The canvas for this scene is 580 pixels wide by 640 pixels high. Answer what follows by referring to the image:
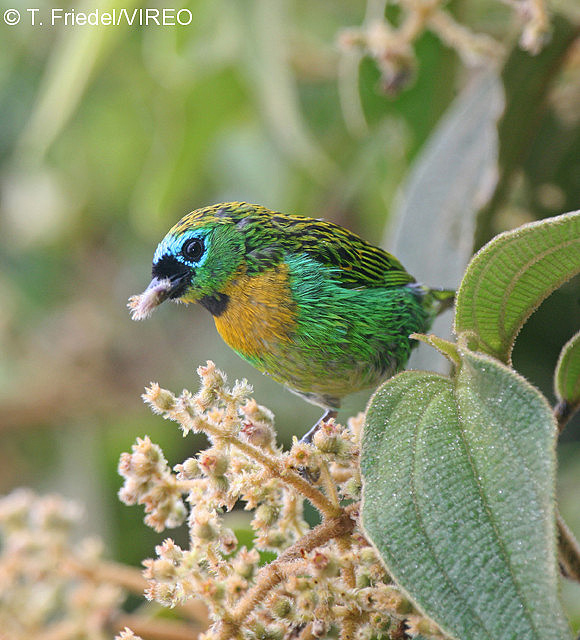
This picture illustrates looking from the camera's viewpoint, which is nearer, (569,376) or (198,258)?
(569,376)

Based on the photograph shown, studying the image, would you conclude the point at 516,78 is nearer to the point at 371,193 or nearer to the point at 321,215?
the point at 371,193

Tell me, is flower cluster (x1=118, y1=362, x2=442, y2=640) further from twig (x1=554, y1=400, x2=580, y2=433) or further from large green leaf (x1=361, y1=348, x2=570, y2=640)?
twig (x1=554, y1=400, x2=580, y2=433)

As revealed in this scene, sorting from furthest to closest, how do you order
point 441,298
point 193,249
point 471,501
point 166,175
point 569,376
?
point 166,175 < point 441,298 < point 193,249 < point 569,376 < point 471,501

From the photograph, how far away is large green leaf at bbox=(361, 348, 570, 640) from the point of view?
81cm

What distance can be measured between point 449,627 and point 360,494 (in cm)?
22

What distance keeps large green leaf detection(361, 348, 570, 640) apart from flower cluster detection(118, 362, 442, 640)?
0.27 ft

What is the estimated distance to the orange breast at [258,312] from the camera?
1.46 meters

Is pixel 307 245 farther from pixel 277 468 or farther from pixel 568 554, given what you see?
pixel 568 554

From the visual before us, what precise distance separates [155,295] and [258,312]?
220 mm

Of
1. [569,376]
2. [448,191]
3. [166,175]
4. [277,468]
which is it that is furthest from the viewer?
[166,175]

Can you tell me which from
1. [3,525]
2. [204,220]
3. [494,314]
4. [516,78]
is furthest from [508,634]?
[516,78]

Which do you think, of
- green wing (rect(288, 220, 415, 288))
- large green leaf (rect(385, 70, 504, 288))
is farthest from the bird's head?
large green leaf (rect(385, 70, 504, 288))

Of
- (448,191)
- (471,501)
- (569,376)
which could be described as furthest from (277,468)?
(448,191)

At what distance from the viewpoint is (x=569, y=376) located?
1260 millimetres
